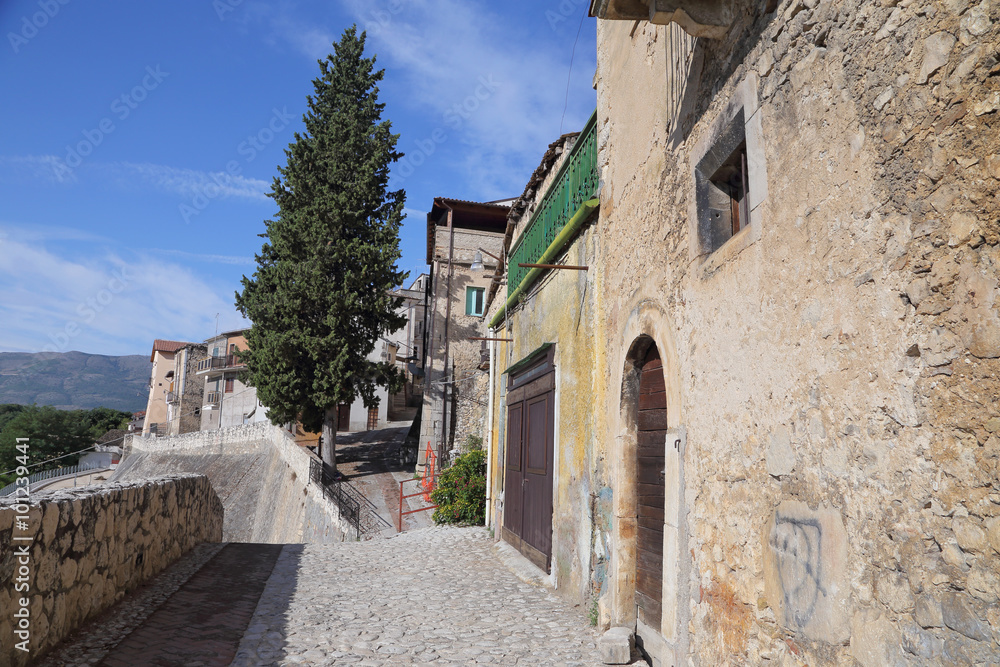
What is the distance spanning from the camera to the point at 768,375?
2938mm

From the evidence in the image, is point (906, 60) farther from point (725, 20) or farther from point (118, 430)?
point (118, 430)

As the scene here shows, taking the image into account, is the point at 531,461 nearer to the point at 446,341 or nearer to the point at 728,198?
the point at 728,198

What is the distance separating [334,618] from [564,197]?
206 inches

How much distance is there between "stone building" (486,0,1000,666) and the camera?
187cm

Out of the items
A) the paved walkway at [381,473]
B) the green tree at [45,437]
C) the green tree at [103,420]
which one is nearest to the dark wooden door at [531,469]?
the paved walkway at [381,473]

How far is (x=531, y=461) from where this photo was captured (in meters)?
8.23

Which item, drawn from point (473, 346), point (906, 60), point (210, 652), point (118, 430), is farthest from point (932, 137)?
point (118, 430)

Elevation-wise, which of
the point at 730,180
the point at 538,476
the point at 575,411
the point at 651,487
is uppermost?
the point at 730,180

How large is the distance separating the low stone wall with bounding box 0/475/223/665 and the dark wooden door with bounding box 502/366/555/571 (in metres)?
4.27

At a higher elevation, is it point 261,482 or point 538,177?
point 538,177

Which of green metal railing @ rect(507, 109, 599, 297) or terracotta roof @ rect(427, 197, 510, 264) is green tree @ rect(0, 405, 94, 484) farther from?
green metal railing @ rect(507, 109, 599, 297)

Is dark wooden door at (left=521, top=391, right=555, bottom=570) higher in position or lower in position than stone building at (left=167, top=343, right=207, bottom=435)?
lower

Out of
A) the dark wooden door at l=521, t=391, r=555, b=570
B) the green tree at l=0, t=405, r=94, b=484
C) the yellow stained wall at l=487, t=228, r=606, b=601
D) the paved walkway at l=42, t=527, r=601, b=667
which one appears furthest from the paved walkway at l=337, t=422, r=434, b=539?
the green tree at l=0, t=405, r=94, b=484

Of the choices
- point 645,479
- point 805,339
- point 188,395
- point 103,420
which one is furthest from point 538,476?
point 103,420
